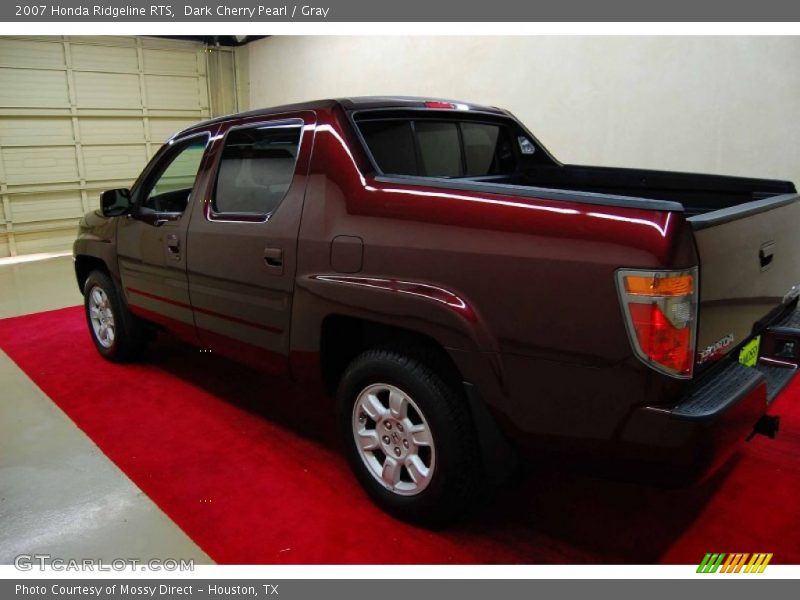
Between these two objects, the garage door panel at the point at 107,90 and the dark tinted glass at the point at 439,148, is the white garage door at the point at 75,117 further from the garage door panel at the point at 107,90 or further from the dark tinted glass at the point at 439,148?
the dark tinted glass at the point at 439,148

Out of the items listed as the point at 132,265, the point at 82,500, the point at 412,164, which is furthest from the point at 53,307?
the point at 412,164

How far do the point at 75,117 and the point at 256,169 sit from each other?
8206 millimetres

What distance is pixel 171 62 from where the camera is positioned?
1044cm

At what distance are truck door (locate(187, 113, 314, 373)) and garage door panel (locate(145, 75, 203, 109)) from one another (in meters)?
8.32

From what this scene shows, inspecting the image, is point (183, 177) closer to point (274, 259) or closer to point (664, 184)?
point (274, 259)

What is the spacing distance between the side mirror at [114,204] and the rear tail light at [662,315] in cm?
307

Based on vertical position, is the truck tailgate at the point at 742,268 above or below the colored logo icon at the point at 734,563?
above

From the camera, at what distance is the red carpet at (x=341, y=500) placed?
218cm

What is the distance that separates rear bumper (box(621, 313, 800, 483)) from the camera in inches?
65.3

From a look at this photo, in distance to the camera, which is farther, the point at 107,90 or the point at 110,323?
the point at 107,90

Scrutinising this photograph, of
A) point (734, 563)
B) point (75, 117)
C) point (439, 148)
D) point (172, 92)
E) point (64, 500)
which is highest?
point (172, 92)

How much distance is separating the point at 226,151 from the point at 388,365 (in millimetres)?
1555

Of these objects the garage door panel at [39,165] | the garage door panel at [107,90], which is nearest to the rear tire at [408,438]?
the garage door panel at [39,165]

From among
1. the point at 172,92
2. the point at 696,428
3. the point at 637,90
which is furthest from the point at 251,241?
the point at 172,92
